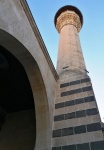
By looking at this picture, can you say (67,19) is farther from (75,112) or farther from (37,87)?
(75,112)

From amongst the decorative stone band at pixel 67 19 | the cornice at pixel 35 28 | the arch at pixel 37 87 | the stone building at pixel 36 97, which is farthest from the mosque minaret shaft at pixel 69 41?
the arch at pixel 37 87

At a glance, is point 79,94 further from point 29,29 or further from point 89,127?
point 29,29

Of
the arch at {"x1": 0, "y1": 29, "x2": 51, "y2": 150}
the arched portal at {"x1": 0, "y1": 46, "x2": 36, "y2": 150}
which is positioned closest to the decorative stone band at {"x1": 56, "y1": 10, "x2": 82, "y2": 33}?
the arched portal at {"x1": 0, "y1": 46, "x2": 36, "y2": 150}

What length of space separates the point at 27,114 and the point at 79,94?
1914 mm

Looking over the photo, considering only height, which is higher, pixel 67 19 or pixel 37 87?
pixel 67 19

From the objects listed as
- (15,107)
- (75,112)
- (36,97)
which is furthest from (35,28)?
(15,107)

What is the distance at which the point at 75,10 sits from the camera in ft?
38.2

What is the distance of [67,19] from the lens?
1088 cm

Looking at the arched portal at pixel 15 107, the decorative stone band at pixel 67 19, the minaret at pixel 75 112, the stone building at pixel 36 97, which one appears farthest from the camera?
the decorative stone band at pixel 67 19

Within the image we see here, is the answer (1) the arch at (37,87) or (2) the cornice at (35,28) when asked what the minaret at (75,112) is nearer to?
(1) the arch at (37,87)

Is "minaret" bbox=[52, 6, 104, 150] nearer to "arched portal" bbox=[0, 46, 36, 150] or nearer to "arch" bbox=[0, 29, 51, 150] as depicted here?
"arch" bbox=[0, 29, 51, 150]

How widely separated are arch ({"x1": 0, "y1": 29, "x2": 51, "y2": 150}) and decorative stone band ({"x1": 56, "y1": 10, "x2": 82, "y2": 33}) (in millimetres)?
6603

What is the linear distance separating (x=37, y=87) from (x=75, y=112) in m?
1.16

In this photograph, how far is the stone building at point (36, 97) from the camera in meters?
4.07
